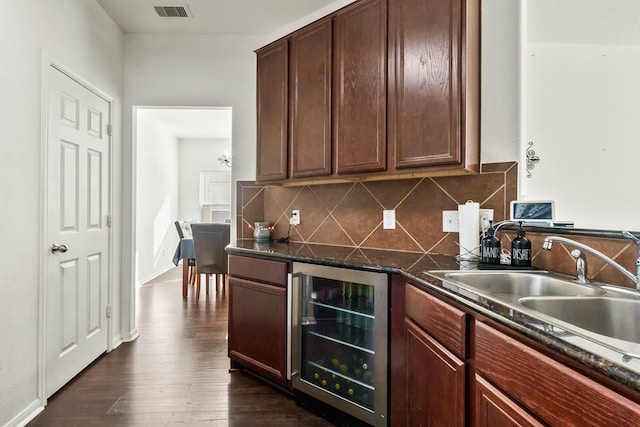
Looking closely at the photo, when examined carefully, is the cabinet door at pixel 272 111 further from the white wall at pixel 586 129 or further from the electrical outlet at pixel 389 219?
the white wall at pixel 586 129

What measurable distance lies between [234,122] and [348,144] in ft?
4.67

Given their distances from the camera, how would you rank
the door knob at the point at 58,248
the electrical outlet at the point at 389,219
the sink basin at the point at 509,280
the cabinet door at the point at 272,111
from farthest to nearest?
the cabinet door at the point at 272,111
the electrical outlet at the point at 389,219
the door knob at the point at 58,248
the sink basin at the point at 509,280

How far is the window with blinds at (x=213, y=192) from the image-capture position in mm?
7156

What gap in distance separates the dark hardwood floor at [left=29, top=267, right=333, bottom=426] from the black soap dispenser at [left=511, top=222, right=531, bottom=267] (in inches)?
52.7

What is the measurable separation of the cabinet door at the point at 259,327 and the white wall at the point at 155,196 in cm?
339

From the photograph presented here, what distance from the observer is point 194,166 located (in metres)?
7.25

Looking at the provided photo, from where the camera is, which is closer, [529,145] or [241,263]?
A: [529,145]

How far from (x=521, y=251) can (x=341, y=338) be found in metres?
1.03

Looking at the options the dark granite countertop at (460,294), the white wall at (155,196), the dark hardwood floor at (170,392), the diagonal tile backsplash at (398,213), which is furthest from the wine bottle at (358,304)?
the white wall at (155,196)

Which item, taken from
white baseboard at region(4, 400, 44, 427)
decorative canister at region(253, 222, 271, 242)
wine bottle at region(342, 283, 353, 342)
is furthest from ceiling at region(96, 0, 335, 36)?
white baseboard at region(4, 400, 44, 427)

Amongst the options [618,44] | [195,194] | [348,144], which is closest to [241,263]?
[348,144]

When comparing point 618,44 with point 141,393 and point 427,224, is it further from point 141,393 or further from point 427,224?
point 141,393

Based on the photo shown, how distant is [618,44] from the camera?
1.72m

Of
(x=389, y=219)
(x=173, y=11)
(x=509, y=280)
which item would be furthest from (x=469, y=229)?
(x=173, y=11)
